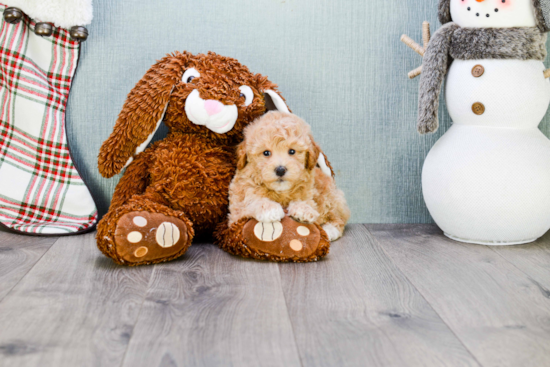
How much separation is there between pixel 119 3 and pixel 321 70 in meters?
0.57

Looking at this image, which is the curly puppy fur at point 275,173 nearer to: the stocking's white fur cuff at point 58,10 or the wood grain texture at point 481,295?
the wood grain texture at point 481,295

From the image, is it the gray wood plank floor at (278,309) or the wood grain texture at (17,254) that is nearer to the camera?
the gray wood plank floor at (278,309)

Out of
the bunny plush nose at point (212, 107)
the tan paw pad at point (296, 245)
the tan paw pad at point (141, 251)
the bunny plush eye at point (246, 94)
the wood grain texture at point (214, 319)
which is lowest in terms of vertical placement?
the wood grain texture at point (214, 319)

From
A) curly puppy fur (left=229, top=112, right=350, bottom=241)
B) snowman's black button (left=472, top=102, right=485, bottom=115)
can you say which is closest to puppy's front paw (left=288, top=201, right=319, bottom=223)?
curly puppy fur (left=229, top=112, right=350, bottom=241)

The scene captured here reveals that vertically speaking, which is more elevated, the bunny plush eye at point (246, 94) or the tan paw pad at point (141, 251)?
the bunny plush eye at point (246, 94)

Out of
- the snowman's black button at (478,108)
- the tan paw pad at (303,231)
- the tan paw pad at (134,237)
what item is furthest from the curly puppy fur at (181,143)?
the snowman's black button at (478,108)

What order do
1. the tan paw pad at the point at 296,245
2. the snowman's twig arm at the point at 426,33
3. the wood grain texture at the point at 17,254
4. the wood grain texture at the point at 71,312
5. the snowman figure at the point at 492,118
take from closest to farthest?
the wood grain texture at the point at 71,312, the wood grain texture at the point at 17,254, the tan paw pad at the point at 296,245, the snowman figure at the point at 492,118, the snowman's twig arm at the point at 426,33

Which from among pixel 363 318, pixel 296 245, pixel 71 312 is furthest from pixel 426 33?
pixel 71 312

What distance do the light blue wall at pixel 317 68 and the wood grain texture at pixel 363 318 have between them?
407 mm

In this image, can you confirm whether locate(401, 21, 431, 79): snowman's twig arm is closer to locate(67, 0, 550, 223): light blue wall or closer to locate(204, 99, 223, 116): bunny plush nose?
locate(67, 0, 550, 223): light blue wall

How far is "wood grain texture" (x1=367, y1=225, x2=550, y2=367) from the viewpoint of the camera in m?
0.72

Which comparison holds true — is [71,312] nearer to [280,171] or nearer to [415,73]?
[280,171]

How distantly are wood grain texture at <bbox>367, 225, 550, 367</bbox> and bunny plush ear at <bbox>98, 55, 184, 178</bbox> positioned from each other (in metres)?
0.63

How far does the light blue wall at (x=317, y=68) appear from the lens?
4.45 feet
